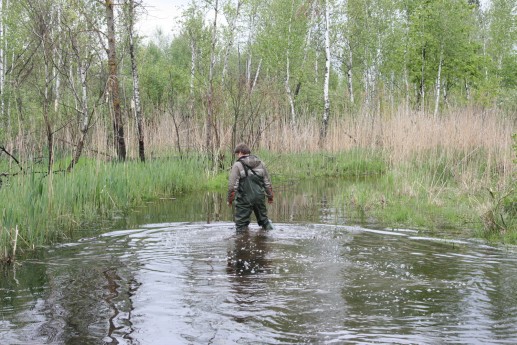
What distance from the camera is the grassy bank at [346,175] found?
26.6ft

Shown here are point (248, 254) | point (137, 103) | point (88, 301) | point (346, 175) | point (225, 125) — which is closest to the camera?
point (88, 301)

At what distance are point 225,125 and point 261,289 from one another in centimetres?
1188

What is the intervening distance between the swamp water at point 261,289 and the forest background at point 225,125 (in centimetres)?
118

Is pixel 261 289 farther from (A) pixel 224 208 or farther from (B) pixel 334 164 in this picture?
(B) pixel 334 164

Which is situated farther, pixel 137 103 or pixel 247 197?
pixel 137 103

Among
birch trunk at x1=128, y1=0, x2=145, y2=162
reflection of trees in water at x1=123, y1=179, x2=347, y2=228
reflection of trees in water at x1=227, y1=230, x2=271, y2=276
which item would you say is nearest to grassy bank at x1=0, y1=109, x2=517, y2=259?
birch trunk at x1=128, y1=0, x2=145, y2=162

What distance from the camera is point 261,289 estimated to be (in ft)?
18.3

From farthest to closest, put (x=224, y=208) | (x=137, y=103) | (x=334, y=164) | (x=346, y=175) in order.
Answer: (x=334, y=164) < (x=346, y=175) < (x=137, y=103) < (x=224, y=208)

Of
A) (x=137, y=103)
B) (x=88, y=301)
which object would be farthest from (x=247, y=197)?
(x=137, y=103)

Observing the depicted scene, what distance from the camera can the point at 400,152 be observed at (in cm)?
1359

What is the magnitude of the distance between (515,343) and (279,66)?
2467 centimetres

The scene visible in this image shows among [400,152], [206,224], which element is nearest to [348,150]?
[400,152]

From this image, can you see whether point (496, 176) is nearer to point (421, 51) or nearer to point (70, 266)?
point (70, 266)

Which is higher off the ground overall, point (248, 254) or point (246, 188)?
point (246, 188)
